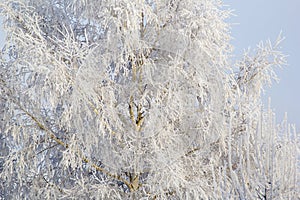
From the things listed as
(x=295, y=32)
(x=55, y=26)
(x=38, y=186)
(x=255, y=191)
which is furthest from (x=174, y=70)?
(x=295, y=32)

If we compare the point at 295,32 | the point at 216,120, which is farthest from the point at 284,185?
the point at 295,32

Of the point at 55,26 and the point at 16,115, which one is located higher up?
the point at 55,26

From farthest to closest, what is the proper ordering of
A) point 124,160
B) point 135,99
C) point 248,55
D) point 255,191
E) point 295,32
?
point 295,32
point 248,55
point 135,99
point 124,160
point 255,191

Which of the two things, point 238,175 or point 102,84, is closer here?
point 238,175

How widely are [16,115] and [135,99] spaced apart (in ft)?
5.05

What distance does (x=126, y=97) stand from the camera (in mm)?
6398

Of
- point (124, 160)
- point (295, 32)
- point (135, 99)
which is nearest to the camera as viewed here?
point (124, 160)

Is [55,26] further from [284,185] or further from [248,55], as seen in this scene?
[284,185]

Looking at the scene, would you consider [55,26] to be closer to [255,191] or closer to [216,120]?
[216,120]

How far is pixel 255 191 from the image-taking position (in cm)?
340

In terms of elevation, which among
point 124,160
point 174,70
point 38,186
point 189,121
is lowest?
point 38,186

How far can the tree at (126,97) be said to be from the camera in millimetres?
5941

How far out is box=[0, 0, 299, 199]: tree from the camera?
5.94 m

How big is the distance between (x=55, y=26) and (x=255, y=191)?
4344 mm
